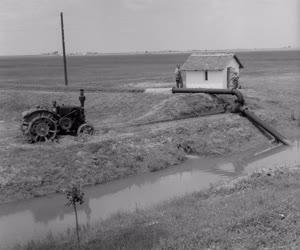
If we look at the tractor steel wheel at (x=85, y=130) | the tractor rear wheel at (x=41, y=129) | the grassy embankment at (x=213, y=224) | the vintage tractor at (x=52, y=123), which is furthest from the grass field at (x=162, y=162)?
the tractor rear wheel at (x=41, y=129)

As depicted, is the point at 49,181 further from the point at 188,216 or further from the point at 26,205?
the point at 188,216

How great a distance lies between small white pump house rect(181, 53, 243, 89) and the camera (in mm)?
37188

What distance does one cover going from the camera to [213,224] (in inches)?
505

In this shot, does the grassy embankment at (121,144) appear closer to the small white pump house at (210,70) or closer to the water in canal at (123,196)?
the water in canal at (123,196)

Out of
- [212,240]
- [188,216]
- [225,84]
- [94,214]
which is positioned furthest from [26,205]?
[225,84]

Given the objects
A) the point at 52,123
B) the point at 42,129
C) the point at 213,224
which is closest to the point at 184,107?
the point at 52,123

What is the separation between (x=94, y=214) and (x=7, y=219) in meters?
3.18

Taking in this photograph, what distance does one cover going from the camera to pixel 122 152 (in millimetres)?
23203

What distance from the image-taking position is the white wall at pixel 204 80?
122ft

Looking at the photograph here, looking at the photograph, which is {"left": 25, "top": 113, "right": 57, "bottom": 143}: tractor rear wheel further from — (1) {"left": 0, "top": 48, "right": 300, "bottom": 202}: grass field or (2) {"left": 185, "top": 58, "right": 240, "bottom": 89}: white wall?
(2) {"left": 185, "top": 58, "right": 240, "bottom": 89}: white wall

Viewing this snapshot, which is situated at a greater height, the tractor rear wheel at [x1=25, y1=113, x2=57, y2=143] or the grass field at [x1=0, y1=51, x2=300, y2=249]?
the tractor rear wheel at [x1=25, y1=113, x2=57, y2=143]

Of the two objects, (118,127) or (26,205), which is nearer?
(26,205)

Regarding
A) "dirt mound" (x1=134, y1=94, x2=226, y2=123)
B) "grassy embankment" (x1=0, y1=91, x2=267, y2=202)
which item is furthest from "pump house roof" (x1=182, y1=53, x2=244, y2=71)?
"grassy embankment" (x1=0, y1=91, x2=267, y2=202)

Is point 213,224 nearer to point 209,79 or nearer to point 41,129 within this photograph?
point 41,129
